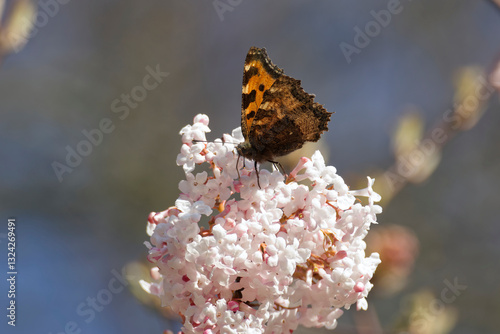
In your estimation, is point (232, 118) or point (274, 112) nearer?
point (274, 112)

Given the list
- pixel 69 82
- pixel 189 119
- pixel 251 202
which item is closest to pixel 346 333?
pixel 251 202

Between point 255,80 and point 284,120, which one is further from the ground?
point 255,80

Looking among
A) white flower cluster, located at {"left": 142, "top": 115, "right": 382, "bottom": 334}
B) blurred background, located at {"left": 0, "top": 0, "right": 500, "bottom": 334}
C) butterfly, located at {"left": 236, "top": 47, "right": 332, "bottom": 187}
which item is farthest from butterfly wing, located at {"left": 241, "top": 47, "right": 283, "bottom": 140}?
blurred background, located at {"left": 0, "top": 0, "right": 500, "bottom": 334}

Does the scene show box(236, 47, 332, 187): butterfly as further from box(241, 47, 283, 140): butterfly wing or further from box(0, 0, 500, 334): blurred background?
box(0, 0, 500, 334): blurred background

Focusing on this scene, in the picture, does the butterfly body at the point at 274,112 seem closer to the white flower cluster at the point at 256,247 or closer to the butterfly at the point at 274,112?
the butterfly at the point at 274,112

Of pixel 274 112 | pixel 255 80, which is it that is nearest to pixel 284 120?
pixel 274 112

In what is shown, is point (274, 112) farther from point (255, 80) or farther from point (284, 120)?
point (255, 80)

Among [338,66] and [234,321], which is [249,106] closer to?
[234,321]

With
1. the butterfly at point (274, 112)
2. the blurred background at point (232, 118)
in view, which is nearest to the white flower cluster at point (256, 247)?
the butterfly at point (274, 112)
